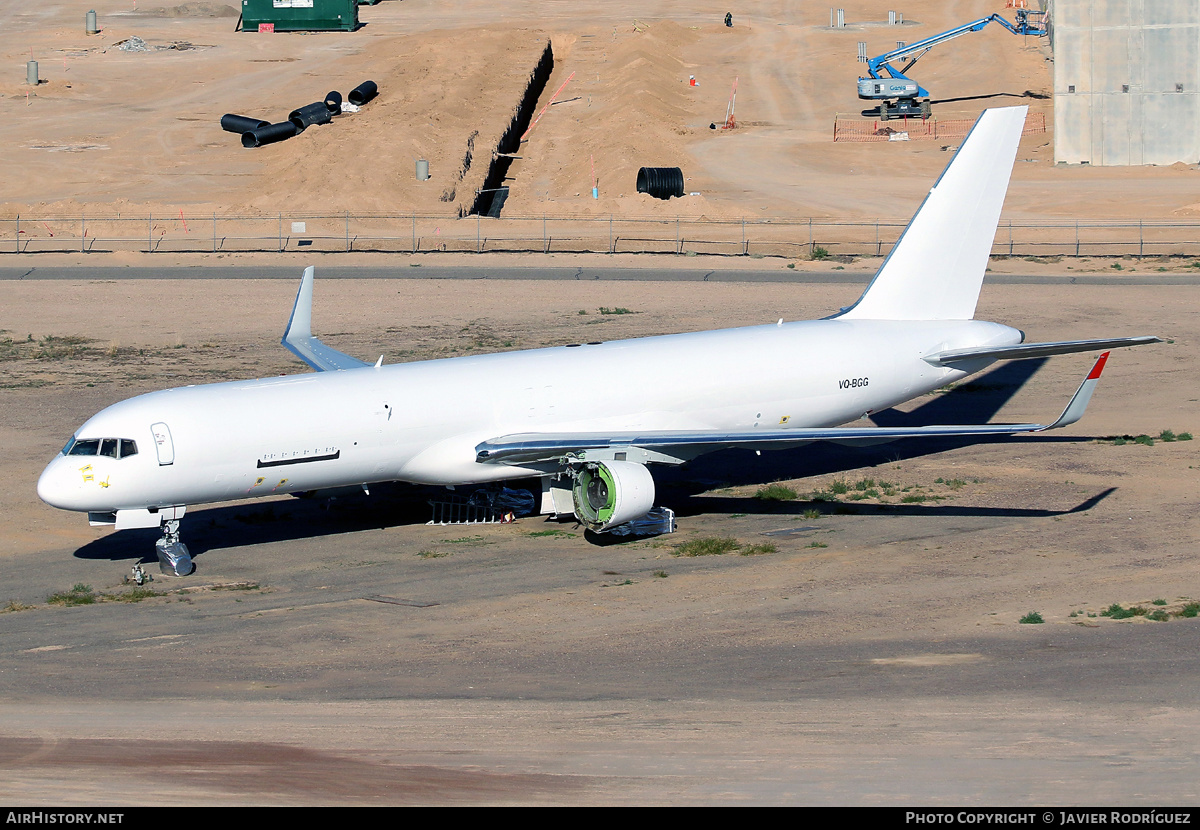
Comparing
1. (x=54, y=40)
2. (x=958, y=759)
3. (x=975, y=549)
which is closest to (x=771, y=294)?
(x=975, y=549)

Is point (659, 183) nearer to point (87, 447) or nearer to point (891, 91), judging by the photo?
point (891, 91)

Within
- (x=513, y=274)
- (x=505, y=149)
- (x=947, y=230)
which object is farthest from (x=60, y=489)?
(x=505, y=149)

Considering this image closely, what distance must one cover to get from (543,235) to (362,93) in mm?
34160

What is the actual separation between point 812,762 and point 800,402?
19881 mm

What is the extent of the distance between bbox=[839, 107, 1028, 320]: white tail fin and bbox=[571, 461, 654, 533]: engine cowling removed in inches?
458

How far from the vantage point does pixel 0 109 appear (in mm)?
117375

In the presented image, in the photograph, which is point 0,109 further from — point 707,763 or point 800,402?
point 707,763

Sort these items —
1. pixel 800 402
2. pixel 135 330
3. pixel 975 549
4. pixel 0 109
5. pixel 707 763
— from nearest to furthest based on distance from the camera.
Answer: pixel 707 763 < pixel 975 549 < pixel 800 402 < pixel 135 330 < pixel 0 109

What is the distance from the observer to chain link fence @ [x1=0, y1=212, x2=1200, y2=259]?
271 feet

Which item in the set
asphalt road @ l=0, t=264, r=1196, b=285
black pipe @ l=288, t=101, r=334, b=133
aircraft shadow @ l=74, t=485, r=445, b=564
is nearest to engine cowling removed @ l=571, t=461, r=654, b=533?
aircraft shadow @ l=74, t=485, r=445, b=564

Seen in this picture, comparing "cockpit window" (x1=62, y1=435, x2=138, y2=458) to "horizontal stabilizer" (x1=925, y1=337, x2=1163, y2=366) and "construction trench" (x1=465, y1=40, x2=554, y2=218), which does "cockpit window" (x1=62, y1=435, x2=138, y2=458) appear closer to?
"horizontal stabilizer" (x1=925, y1=337, x2=1163, y2=366)

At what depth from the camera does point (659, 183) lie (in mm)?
93750

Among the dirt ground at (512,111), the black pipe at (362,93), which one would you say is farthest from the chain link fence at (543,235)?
the black pipe at (362,93)

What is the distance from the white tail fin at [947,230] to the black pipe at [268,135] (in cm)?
7301
